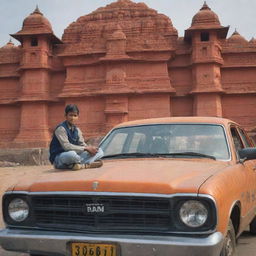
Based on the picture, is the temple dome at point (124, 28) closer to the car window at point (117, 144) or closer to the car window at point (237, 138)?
the car window at point (237, 138)

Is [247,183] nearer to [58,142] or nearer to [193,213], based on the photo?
[193,213]

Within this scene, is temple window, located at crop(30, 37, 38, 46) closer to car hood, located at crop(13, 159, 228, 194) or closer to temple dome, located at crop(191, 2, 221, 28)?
temple dome, located at crop(191, 2, 221, 28)

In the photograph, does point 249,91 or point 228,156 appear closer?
point 228,156

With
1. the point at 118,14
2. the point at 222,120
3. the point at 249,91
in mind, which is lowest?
the point at 222,120

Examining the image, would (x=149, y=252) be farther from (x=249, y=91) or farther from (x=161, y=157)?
(x=249, y=91)

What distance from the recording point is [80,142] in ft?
15.1

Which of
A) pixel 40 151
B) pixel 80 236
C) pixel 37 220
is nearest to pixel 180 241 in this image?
pixel 80 236

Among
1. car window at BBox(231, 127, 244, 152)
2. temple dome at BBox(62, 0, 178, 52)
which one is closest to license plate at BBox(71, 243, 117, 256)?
car window at BBox(231, 127, 244, 152)

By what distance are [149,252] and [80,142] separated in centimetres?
242

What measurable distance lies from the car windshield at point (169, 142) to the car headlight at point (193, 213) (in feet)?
3.46

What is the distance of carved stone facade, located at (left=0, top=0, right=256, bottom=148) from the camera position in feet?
71.3

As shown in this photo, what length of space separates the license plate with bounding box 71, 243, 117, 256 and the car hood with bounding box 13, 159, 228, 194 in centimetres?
40

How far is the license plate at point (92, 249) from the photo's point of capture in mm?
2484

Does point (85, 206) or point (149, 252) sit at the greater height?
point (85, 206)
